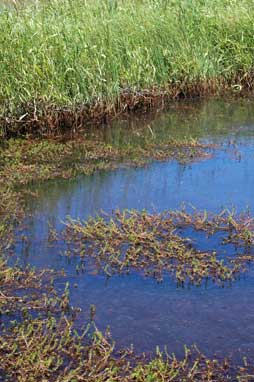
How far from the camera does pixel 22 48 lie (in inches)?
279

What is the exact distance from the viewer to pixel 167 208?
5.35 metres

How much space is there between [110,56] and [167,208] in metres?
2.86

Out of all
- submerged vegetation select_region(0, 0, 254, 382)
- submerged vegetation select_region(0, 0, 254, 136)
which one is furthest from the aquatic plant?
submerged vegetation select_region(0, 0, 254, 136)

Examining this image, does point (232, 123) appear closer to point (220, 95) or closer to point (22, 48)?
point (220, 95)

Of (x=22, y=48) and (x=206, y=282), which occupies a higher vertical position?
(x=22, y=48)

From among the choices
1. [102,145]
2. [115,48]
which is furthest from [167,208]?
[115,48]

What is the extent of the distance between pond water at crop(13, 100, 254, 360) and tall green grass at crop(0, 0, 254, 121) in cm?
49

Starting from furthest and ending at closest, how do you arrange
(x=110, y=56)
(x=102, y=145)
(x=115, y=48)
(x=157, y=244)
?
(x=115, y=48) < (x=110, y=56) < (x=102, y=145) < (x=157, y=244)

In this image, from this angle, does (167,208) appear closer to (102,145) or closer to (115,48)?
(102,145)

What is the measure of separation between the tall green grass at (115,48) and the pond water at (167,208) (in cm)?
49

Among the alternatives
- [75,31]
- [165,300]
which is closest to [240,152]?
[75,31]

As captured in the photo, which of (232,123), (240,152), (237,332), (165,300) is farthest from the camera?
(232,123)

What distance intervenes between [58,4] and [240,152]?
9.41ft

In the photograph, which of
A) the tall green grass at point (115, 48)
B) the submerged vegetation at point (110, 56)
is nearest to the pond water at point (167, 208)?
the submerged vegetation at point (110, 56)
